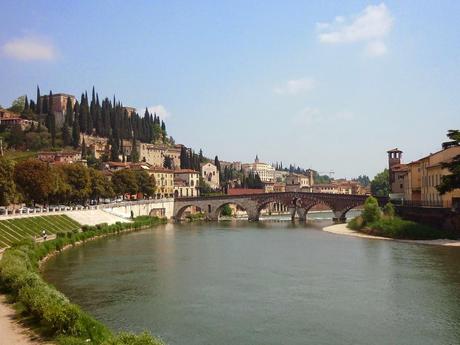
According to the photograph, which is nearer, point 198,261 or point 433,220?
point 198,261

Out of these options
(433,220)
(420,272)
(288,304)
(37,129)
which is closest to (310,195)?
(433,220)

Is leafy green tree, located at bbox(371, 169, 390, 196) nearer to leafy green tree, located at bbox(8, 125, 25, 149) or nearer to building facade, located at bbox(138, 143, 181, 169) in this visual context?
building facade, located at bbox(138, 143, 181, 169)

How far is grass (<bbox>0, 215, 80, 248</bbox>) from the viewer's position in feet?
134

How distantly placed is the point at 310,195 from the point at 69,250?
161 ft

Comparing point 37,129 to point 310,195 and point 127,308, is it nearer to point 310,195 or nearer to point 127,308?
point 310,195

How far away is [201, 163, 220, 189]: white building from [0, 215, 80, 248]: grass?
9100cm

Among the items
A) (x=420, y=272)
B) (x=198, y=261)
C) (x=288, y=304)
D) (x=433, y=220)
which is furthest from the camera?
(x=433, y=220)

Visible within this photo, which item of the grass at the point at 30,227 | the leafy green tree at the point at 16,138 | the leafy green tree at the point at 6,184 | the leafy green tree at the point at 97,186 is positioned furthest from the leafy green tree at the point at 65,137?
the leafy green tree at the point at 6,184

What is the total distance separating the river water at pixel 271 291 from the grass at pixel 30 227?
3.84 metres

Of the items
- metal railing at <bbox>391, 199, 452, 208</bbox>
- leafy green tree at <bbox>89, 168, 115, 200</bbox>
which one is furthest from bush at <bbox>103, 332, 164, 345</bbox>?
leafy green tree at <bbox>89, 168, 115, 200</bbox>

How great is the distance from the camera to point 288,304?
2489 cm

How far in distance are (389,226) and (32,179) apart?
37550 millimetres

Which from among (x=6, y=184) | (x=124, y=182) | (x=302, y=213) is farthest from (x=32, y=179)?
(x=302, y=213)

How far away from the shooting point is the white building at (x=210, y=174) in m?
150
